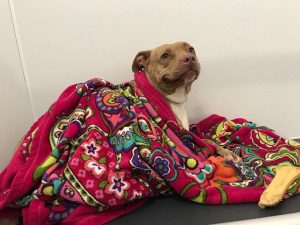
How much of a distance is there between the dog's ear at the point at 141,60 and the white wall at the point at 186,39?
134 millimetres

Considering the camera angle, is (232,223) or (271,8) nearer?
(232,223)

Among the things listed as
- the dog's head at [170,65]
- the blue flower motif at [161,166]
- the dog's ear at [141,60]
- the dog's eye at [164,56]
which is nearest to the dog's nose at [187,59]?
the dog's head at [170,65]

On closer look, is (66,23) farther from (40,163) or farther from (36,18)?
(40,163)

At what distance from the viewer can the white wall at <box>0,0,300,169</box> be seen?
64.6 inches

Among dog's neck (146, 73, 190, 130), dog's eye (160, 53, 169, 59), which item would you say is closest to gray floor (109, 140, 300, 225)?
dog's neck (146, 73, 190, 130)

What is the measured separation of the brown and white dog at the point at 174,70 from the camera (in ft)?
4.74

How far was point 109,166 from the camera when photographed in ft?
3.44

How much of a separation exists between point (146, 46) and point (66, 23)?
413 millimetres

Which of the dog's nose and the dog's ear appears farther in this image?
the dog's ear

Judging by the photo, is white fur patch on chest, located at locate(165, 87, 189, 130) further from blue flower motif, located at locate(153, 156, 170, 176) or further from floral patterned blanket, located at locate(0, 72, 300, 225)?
blue flower motif, located at locate(153, 156, 170, 176)

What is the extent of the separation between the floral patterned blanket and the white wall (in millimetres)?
399

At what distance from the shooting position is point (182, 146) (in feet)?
4.36

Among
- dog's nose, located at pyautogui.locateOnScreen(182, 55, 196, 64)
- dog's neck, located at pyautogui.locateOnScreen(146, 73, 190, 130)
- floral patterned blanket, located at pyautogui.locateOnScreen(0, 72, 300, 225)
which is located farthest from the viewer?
dog's neck, located at pyautogui.locateOnScreen(146, 73, 190, 130)

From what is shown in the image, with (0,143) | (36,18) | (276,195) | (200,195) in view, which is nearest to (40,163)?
(0,143)
